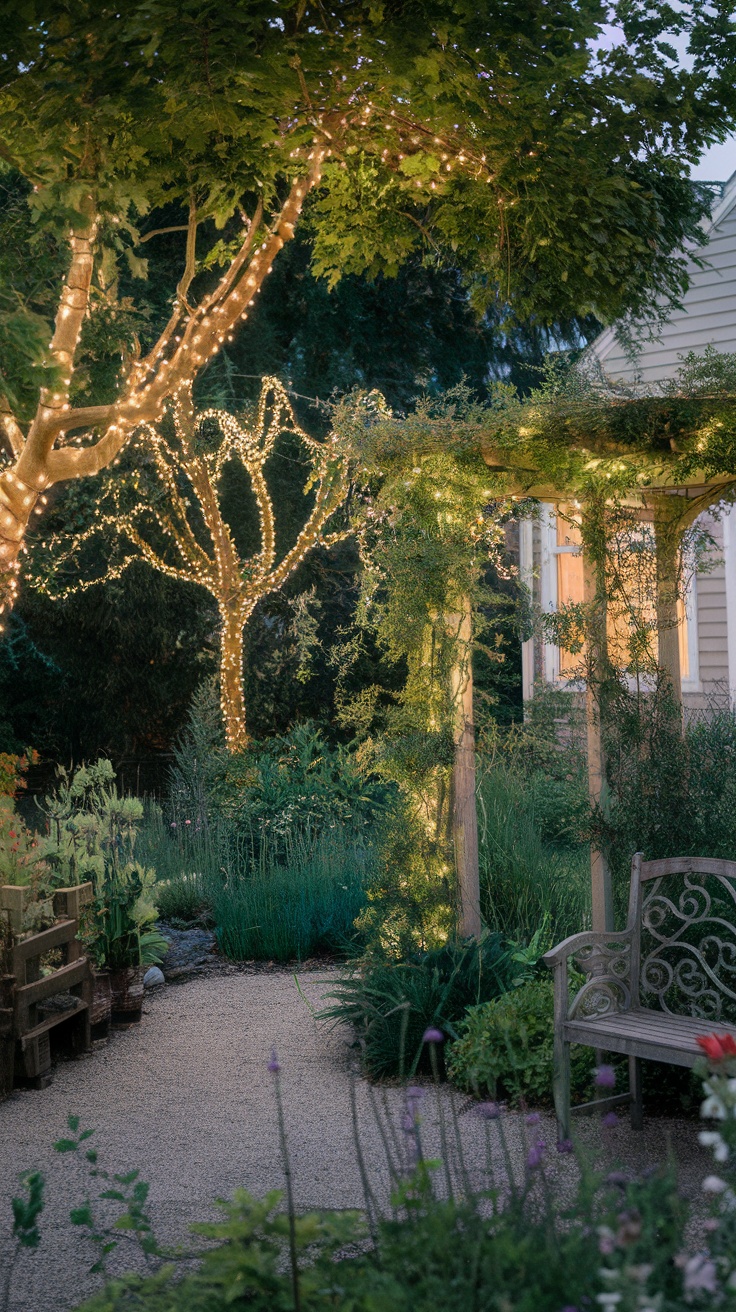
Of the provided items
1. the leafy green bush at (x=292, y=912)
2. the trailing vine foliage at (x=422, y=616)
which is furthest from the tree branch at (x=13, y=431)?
the leafy green bush at (x=292, y=912)

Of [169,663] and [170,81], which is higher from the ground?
[170,81]

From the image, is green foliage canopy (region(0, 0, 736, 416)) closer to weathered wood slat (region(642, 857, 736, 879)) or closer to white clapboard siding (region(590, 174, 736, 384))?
white clapboard siding (region(590, 174, 736, 384))

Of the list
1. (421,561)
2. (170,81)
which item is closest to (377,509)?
(421,561)

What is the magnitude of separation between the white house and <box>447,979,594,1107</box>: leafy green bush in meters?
4.54

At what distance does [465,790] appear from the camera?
217 inches

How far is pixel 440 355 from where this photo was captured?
15742 mm

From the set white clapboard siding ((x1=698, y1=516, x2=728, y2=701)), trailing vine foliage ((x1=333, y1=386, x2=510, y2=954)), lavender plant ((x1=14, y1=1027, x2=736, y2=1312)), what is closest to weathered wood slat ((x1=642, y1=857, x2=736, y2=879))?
trailing vine foliage ((x1=333, y1=386, x2=510, y2=954))

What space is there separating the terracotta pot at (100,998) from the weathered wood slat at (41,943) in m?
0.41

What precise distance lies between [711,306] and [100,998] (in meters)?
7.21

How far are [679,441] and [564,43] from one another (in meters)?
2.30

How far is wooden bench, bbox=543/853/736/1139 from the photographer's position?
4.11 metres

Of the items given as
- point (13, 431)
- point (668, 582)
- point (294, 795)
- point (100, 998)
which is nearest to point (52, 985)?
point (100, 998)

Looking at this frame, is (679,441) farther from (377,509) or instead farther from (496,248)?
(496,248)

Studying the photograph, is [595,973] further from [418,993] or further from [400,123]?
[400,123]
